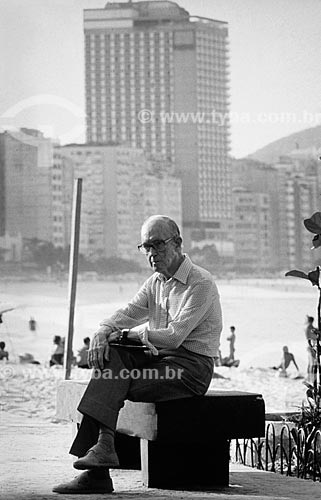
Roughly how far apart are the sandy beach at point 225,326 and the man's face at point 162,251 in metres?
6.01

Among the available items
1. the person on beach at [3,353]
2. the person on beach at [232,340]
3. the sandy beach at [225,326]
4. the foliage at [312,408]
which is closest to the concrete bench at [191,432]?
the foliage at [312,408]

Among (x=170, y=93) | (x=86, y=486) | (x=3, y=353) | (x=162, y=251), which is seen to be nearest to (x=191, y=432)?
(x=86, y=486)

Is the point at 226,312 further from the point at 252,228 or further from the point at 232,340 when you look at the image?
the point at 252,228

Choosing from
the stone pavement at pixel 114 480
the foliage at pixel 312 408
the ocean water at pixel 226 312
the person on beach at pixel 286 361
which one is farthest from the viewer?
the person on beach at pixel 286 361

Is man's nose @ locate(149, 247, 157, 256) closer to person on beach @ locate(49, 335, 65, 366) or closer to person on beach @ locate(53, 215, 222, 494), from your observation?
person on beach @ locate(53, 215, 222, 494)

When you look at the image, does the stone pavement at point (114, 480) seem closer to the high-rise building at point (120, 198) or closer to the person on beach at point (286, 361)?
the person on beach at point (286, 361)

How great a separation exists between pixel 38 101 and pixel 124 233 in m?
2.91

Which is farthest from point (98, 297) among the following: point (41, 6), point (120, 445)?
point (120, 445)

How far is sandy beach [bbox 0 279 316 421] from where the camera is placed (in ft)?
36.4

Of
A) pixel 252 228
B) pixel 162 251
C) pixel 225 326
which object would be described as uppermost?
pixel 252 228

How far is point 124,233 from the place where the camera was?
49.6 ft

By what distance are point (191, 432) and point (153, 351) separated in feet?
0.89

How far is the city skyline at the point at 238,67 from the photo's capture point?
12156 millimetres

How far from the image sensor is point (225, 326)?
14594 millimetres
